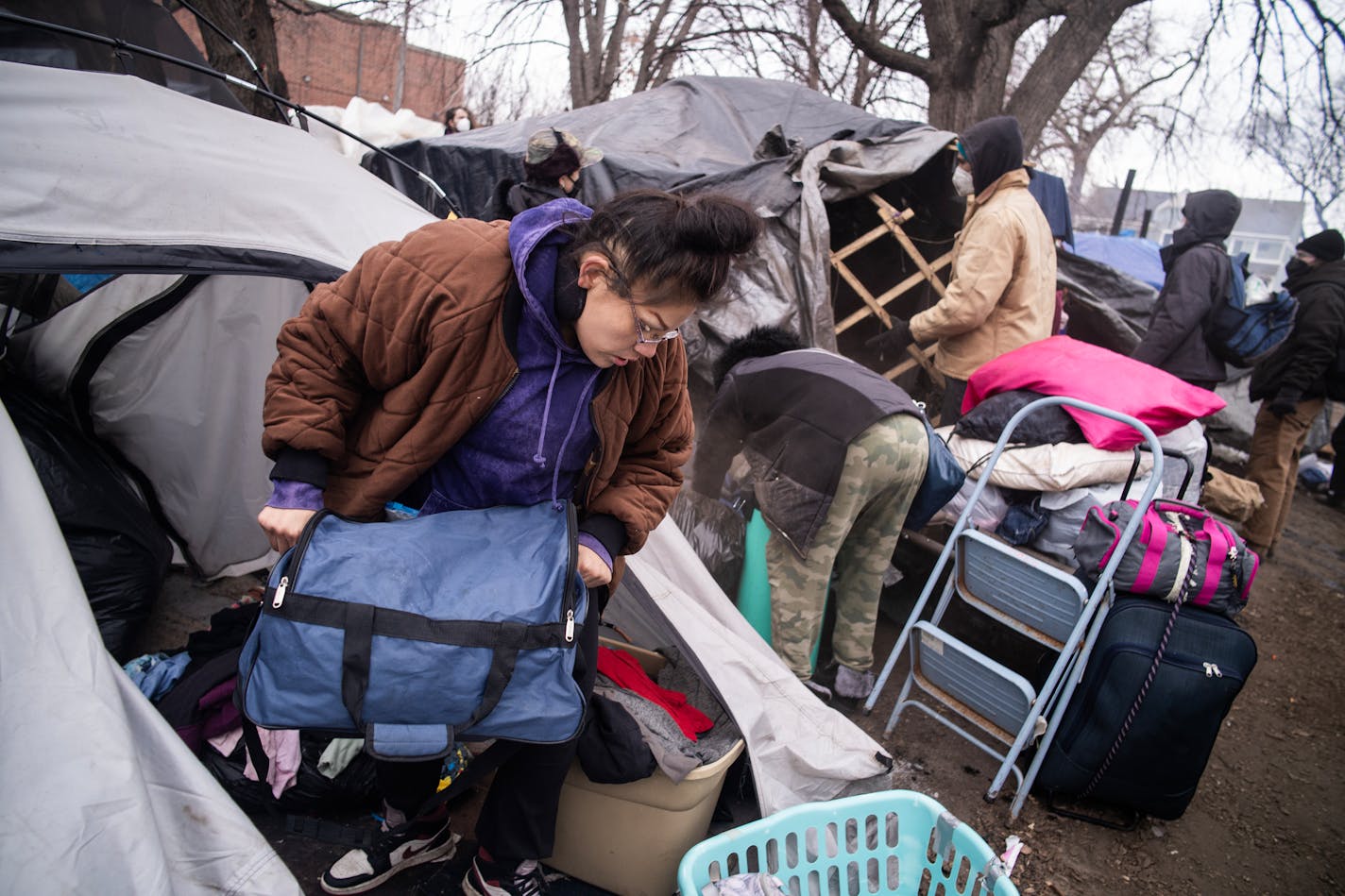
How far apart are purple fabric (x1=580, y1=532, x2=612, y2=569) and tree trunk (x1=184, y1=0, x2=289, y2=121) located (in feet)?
13.5

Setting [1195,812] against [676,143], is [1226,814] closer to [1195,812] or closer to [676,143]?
[1195,812]

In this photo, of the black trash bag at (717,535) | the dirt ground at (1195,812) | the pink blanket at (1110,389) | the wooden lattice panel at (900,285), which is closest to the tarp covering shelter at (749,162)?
the wooden lattice panel at (900,285)

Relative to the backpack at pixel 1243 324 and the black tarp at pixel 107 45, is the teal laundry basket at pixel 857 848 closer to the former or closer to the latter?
the black tarp at pixel 107 45

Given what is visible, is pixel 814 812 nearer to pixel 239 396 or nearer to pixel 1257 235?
pixel 239 396

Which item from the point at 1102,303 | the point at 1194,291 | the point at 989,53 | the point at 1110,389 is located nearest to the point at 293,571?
the point at 1110,389

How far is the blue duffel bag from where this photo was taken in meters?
1.31

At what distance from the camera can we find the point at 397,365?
146 cm

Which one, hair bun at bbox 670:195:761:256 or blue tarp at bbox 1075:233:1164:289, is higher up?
blue tarp at bbox 1075:233:1164:289

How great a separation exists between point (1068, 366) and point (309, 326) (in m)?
2.82

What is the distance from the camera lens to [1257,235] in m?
46.8

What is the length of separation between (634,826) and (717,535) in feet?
4.76

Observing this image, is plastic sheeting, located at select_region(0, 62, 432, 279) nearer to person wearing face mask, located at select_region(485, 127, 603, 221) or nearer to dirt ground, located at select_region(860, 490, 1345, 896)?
person wearing face mask, located at select_region(485, 127, 603, 221)

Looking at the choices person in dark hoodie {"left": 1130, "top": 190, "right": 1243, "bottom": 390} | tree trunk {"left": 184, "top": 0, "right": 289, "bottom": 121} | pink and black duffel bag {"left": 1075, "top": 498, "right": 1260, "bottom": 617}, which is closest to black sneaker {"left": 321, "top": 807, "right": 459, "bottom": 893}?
pink and black duffel bag {"left": 1075, "top": 498, "right": 1260, "bottom": 617}

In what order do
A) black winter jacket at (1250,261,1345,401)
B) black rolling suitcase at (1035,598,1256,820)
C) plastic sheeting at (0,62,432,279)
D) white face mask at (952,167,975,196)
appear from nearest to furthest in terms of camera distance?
1. plastic sheeting at (0,62,432,279)
2. black rolling suitcase at (1035,598,1256,820)
3. black winter jacket at (1250,261,1345,401)
4. white face mask at (952,167,975,196)
